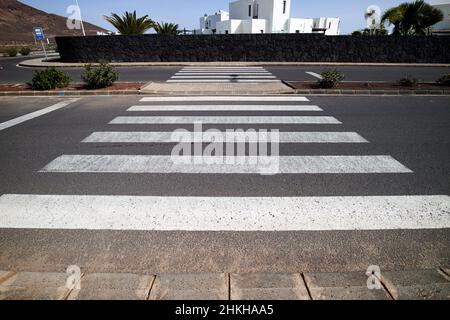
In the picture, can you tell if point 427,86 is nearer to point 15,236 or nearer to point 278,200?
point 278,200

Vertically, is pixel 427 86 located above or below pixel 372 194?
above

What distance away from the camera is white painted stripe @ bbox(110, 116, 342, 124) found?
23.1 ft

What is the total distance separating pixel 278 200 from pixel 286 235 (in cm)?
72

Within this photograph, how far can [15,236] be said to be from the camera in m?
3.12

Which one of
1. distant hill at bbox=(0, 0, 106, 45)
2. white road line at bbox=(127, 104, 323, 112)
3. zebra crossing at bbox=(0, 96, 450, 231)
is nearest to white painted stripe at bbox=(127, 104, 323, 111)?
white road line at bbox=(127, 104, 323, 112)

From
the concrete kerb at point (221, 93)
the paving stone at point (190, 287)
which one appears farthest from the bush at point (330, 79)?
the paving stone at point (190, 287)

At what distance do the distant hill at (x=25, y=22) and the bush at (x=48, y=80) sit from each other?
340 feet

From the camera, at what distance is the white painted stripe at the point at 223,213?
128 inches

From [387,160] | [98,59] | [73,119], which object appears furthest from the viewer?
[98,59]

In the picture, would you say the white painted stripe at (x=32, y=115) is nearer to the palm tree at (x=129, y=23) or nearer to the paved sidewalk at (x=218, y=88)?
the paved sidewalk at (x=218, y=88)

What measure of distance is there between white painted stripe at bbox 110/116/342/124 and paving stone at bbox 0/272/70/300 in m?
4.99

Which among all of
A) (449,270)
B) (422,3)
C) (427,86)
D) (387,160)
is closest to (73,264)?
(449,270)

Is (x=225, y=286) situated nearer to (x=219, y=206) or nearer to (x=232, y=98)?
(x=219, y=206)

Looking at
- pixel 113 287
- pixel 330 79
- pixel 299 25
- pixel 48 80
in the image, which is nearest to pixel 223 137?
pixel 113 287
